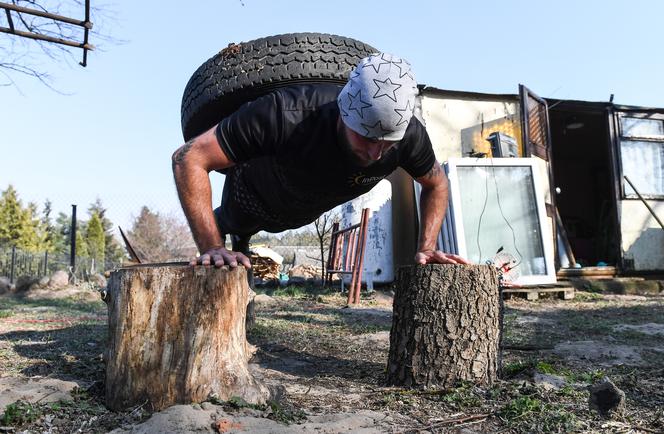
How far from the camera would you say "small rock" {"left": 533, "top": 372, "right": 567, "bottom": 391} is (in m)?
2.47

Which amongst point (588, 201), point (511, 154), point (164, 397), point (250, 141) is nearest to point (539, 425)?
point (164, 397)

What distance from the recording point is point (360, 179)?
2803 millimetres

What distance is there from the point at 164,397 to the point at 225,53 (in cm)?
210

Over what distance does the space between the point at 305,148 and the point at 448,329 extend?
112cm

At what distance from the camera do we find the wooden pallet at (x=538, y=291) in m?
7.53

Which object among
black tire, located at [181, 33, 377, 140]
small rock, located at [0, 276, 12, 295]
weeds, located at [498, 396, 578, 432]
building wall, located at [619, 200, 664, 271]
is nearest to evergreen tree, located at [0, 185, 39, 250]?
small rock, located at [0, 276, 12, 295]

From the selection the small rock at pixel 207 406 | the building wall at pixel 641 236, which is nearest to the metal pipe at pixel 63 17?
the small rock at pixel 207 406

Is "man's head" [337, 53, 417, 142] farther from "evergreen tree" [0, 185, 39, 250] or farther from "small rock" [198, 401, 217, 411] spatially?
"evergreen tree" [0, 185, 39, 250]

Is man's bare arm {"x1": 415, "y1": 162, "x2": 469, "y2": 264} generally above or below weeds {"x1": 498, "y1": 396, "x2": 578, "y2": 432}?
above

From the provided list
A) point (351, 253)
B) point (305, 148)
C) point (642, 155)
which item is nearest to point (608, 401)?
point (305, 148)

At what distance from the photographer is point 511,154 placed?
8695 mm

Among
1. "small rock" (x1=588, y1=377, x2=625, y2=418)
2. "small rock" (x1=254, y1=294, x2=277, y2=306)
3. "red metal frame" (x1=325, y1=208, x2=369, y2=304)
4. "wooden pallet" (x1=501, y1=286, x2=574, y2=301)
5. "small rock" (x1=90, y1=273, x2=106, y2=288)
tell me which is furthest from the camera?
"small rock" (x1=90, y1=273, x2=106, y2=288)

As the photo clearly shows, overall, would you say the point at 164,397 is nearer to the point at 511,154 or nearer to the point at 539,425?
the point at 539,425

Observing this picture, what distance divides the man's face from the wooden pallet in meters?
5.55
